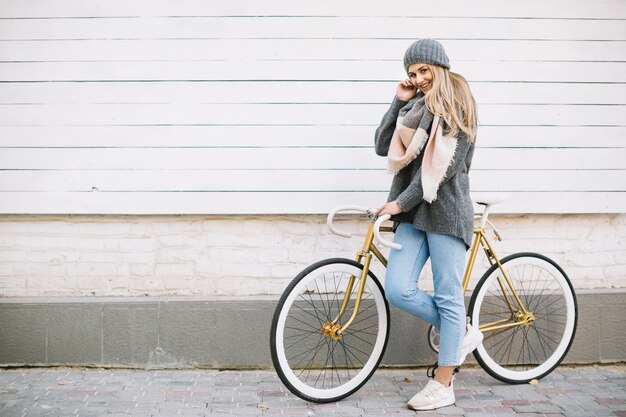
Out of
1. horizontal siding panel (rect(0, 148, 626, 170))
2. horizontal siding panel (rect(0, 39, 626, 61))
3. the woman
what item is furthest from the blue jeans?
horizontal siding panel (rect(0, 39, 626, 61))

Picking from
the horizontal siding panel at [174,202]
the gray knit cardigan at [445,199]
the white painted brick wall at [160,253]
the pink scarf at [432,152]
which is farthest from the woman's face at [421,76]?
the white painted brick wall at [160,253]

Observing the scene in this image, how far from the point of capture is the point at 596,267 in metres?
5.41

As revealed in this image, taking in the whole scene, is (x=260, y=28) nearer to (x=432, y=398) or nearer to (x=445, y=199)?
(x=445, y=199)

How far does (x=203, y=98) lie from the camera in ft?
16.7

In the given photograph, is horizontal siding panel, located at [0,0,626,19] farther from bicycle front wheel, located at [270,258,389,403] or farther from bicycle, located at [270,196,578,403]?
bicycle front wheel, located at [270,258,389,403]

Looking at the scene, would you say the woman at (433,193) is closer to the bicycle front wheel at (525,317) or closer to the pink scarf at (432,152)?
the pink scarf at (432,152)

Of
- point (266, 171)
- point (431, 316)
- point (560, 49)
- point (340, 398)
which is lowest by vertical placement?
point (340, 398)

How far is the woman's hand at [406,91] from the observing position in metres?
4.38

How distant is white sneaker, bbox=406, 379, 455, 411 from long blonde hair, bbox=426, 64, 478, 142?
4.82 feet

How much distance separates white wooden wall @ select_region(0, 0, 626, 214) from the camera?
5.07 m

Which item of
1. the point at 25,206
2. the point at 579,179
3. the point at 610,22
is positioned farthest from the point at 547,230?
the point at 25,206

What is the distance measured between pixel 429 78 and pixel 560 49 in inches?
58.6

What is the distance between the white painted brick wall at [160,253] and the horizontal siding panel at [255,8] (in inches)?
54.9

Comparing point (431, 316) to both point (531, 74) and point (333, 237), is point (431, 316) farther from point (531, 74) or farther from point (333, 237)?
point (531, 74)
